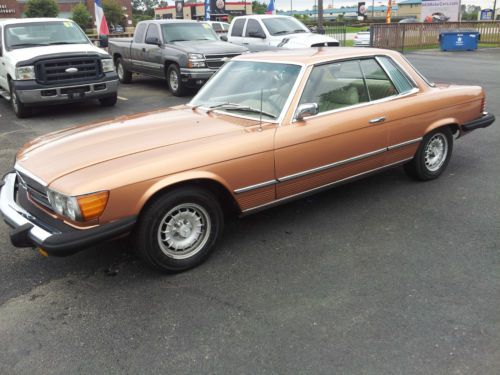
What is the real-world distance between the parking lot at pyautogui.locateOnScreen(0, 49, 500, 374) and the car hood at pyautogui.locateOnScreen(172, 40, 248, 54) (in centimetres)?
709

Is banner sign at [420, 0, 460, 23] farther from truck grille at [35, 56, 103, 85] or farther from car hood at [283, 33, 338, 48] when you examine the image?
truck grille at [35, 56, 103, 85]

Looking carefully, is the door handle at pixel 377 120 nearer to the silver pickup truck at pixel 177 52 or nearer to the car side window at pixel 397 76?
the car side window at pixel 397 76

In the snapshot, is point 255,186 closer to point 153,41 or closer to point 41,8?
point 153,41

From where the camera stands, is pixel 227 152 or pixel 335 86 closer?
pixel 227 152

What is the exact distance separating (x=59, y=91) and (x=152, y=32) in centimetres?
395

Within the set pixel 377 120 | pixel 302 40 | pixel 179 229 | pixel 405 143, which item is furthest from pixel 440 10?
pixel 179 229

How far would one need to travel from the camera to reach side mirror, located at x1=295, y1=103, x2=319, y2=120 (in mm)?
3953

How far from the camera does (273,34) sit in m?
13.8

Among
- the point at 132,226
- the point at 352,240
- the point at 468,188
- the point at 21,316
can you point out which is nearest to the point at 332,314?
the point at 352,240

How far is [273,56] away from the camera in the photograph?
15.3ft

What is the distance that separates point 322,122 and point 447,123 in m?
1.86

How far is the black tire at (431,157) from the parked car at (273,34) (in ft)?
26.8

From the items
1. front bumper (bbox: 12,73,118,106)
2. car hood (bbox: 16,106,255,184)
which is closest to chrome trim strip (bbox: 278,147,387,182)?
car hood (bbox: 16,106,255,184)

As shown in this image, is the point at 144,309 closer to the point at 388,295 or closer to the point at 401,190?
the point at 388,295
